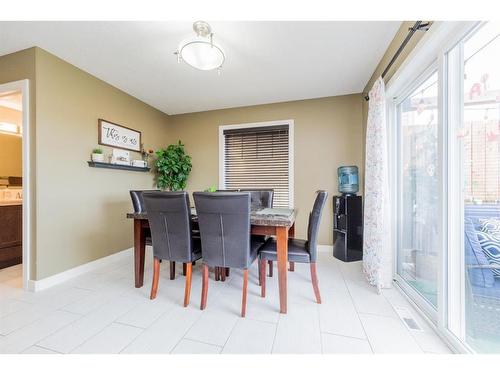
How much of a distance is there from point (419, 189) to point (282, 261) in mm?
1450

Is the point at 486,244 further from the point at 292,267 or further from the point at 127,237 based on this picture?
the point at 127,237

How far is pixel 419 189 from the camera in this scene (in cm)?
191

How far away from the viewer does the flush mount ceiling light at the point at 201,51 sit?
5.55 ft

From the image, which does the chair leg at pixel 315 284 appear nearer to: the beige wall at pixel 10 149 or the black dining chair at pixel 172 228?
the black dining chair at pixel 172 228

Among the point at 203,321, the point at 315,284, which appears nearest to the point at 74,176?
the point at 203,321

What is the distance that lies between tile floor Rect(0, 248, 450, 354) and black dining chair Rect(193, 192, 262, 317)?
0.73 ft

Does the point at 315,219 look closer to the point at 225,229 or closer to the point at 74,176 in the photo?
the point at 225,229

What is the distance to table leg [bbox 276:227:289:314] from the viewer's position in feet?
5.47

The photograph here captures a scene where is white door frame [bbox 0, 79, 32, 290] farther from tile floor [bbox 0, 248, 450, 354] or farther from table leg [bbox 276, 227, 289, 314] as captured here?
table leg [bbox 276, 227, 289, 314]

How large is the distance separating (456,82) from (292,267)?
89.2 inches

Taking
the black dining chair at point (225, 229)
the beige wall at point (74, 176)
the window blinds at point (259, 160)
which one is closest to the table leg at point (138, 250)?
the black dining chair at point (225, 229)

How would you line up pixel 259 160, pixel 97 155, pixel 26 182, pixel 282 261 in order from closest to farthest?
pixel 282 261 < pixel 26 182 < pixel 97 155 < pixel 259 160

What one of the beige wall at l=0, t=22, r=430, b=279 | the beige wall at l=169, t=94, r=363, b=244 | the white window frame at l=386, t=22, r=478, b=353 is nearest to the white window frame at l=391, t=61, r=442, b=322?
the beige wall at l=0, t=22, r=430, b=279
